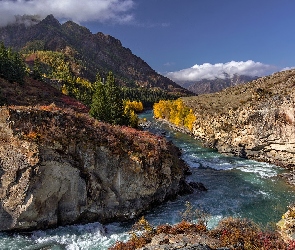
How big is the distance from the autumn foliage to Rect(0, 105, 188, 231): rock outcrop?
71920mm

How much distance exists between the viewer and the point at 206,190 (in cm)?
4334

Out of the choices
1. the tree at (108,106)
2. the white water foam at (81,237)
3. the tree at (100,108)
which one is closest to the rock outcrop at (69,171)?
Result: the white water foam at (81,237)

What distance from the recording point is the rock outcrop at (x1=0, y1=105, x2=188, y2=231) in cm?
2758

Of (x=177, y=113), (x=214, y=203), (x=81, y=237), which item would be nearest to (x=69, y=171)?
(x=81, y=237)

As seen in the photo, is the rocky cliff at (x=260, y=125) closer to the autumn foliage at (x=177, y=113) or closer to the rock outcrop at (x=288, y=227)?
the autumn foliage at (x=177, y=113)

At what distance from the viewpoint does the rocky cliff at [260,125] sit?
63094 millimetres

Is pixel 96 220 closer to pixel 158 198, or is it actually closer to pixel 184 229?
pixel 158 198

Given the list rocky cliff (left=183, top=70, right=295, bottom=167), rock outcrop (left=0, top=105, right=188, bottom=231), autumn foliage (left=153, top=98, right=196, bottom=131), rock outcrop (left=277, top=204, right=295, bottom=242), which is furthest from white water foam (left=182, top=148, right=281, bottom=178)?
autumn foliage (left=153, top=98, right=196, bottom=131)

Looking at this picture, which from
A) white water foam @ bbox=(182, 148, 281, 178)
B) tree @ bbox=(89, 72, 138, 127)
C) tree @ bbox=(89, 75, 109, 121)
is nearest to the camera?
white water foam @ bbox=(182, 148, 281, 178)

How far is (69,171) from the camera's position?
29453 millimetres

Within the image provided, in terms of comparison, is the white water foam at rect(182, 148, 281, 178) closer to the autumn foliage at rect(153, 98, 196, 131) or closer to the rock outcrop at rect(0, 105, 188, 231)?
the rock outcrop at rect(0, 105, 188, 231)

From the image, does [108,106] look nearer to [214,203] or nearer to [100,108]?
[100,108]

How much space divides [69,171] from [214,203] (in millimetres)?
19478

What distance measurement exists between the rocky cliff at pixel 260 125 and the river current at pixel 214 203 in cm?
432
